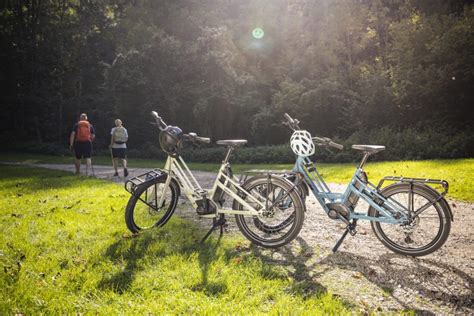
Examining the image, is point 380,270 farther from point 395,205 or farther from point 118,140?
point 118,140

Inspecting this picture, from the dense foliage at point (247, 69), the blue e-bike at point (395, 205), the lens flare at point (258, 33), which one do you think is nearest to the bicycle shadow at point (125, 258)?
the blue e-bike at point (395, 205)

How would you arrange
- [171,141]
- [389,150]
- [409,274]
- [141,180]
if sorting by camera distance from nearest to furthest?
[409,274] < [171,141] < [141,180] < [389,150]

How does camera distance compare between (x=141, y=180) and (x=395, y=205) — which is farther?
(x=141, y=180)

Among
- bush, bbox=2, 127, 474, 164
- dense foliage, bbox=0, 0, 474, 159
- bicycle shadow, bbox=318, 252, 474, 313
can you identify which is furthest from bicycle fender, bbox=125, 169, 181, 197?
dense foliage, bbox=0, 0, 474, 159

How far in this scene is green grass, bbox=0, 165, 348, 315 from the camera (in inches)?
111

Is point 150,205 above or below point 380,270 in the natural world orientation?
above

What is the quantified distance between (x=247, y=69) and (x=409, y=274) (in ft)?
84.4

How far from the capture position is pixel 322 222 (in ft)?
18.2

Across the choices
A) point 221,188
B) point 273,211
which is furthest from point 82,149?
point 273,211

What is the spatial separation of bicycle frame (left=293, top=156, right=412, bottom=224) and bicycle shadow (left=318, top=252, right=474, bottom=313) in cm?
48

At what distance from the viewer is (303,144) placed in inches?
173

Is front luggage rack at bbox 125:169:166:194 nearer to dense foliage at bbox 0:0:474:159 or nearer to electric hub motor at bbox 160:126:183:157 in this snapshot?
electric hub motor at bbox 160:126:183:157

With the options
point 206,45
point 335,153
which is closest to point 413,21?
point 335,153

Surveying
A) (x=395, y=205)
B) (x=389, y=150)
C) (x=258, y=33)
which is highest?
(x=258, y=33)
